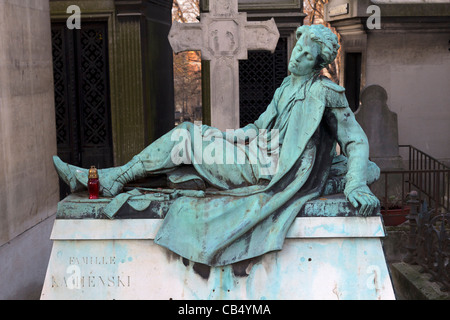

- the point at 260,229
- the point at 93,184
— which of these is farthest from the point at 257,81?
A: the point at 260,229

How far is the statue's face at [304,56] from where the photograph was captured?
238 inches

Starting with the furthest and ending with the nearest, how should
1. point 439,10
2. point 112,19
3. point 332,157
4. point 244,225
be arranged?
1. point 439,10
2. point 112,19
3. point 332,157
4. point 244,225

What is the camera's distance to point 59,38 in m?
10.4

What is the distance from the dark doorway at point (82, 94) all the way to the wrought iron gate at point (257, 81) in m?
1.86

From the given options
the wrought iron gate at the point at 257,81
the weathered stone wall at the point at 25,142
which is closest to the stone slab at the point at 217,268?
the weathered stone wall at the point at 25,142

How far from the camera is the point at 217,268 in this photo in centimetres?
588

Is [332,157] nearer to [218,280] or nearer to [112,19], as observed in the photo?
[218,280]

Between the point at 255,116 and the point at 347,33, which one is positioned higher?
the point at 347,33

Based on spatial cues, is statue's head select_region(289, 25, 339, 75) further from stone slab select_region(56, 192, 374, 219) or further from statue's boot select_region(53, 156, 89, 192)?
statue's boot select_region(53, 156, 89, 192)

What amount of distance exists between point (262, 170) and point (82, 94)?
5000mm

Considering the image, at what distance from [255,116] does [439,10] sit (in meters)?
2.93

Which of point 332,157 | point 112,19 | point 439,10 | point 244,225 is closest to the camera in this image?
point 244,225
